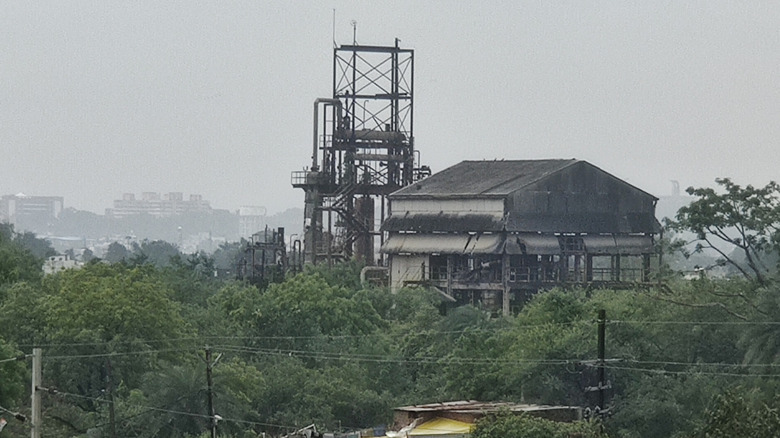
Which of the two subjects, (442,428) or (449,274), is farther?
(449,274)

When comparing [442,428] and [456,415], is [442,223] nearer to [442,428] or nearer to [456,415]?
[456,415]

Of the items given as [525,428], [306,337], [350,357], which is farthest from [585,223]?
[525,428]

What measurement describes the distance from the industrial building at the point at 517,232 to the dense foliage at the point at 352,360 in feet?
39.8

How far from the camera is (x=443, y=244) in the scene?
84.3 metres

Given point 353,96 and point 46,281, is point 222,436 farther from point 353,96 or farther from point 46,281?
point 353,96

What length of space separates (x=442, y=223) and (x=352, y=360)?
2132 centimetres

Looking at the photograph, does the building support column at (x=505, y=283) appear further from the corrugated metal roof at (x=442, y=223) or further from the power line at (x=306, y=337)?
the power line at (x=306, y=337)

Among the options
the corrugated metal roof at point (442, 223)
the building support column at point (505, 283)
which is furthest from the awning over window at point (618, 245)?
the corrugated metal roof at point (442, 223)

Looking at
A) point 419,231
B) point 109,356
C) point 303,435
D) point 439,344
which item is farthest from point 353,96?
point 303,435

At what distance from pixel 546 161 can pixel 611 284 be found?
10.1 metres

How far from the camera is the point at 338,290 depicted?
7488 centimetres

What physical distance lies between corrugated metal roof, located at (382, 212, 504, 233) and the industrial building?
42 mm

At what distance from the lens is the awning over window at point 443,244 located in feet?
271

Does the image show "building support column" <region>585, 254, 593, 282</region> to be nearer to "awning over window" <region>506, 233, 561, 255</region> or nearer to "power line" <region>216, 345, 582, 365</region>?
"awning over window" <region>506, 233, 561, 255</region>
